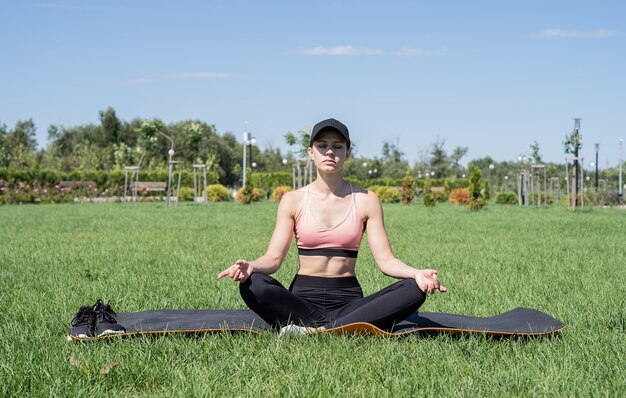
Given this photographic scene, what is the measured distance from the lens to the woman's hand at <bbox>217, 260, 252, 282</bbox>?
429cm

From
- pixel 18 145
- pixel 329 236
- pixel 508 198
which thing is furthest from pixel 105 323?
pixel 18 145

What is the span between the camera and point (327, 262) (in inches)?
191

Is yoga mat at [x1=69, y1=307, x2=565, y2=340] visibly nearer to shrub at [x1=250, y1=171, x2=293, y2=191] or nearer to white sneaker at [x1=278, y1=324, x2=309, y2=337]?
white sneaker at [x1=278, y1=324, x2=309, y2=337]

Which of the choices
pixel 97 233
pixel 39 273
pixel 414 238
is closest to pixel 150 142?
pixel 97 233

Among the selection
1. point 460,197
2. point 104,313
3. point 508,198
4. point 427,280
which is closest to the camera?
point 427,280

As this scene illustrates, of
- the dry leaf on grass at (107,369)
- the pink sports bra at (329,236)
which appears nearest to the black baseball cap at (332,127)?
the pink sports bra at (329,236)

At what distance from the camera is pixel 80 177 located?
144ft

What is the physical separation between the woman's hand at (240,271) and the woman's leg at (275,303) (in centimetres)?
5

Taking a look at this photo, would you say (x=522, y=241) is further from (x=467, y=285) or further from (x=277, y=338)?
(x=277, y=338)

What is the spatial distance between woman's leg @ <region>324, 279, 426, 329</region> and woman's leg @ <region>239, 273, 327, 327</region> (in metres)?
0.15

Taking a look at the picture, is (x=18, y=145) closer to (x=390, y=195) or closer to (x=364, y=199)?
(x=390, y=195)

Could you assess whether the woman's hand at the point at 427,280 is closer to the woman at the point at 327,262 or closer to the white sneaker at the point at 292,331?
the woman at the point at 327,262

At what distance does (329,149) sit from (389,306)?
3.41 feet

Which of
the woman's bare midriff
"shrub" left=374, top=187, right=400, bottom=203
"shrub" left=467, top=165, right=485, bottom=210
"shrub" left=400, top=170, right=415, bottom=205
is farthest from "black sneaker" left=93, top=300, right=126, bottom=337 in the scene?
"shrub" left=374, top=187, right=400, bottom=203
